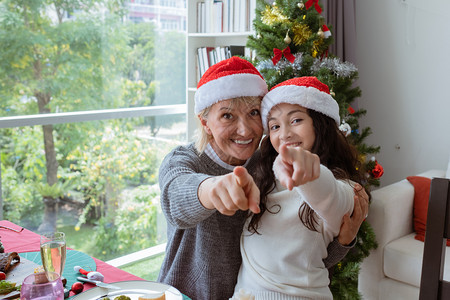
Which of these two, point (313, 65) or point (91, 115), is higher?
point (313, 65)

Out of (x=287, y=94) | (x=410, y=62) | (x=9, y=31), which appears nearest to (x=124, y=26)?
(x=9, y=31)

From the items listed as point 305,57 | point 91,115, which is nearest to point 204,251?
point 305,57

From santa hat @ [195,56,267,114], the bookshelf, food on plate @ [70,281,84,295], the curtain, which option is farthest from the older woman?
the bookshelf

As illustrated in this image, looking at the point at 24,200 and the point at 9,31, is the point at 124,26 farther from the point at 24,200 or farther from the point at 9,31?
the point at 24,200

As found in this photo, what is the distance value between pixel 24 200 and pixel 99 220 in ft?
1.91

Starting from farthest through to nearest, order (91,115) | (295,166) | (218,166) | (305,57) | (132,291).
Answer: (91,115), (305,57), (218,166), (132,291), (295,166)

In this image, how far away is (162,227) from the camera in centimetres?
386

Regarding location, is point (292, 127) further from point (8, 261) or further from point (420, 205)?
point (420, 205)

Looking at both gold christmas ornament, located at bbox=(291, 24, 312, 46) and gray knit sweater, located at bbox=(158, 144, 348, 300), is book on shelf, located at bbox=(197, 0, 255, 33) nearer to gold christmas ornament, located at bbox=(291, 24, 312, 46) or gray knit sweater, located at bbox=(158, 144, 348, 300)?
gold christmas ornament, located at bbox=(291, 24, 312, 46)

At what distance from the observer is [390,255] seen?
2.45 metres

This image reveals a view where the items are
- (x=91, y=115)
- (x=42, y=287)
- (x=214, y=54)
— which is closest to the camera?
(x=42, y=287)

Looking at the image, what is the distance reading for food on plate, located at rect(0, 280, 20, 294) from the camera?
108 centimetres

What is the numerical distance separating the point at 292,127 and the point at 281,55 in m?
1.21

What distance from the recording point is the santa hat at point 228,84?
4.01ft
